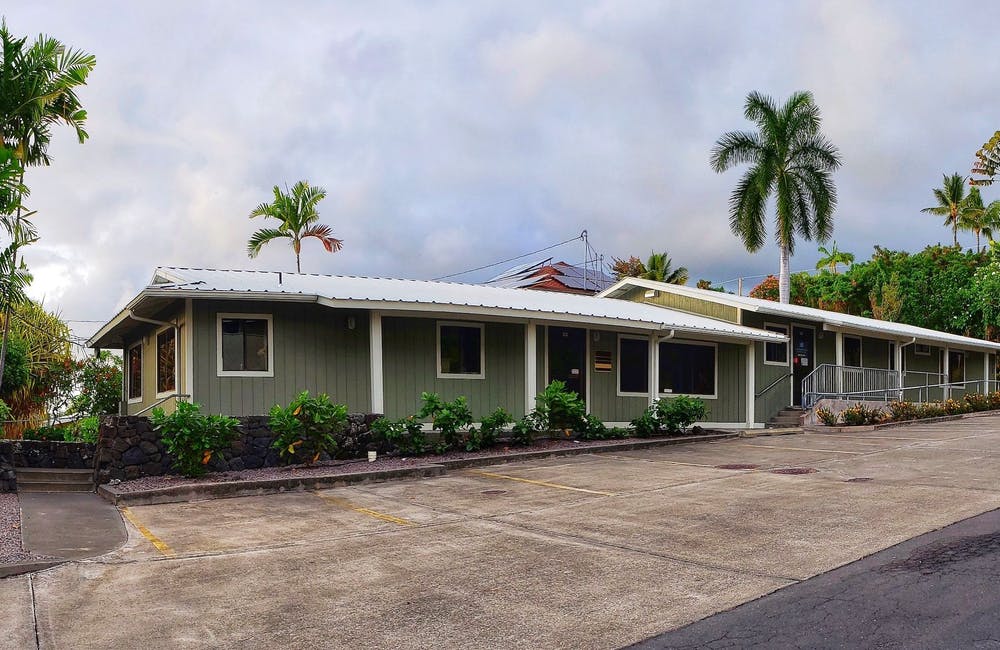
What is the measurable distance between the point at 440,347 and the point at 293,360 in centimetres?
295

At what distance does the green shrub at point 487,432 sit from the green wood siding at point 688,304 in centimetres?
995

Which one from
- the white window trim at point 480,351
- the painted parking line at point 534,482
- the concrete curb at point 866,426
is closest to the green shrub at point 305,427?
the painted parking line at point 534,482

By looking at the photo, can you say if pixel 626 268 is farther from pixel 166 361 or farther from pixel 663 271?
pixel 166 361

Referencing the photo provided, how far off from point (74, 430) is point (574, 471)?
1111 centimetres

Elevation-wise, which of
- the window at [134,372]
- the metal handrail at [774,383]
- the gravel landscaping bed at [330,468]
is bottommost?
the gravel landscaping bed at [330,468]

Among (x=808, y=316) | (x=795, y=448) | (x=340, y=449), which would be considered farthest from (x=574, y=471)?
(x=808, y=316)

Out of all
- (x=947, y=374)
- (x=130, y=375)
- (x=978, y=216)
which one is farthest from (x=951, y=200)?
(x=130, y=375)

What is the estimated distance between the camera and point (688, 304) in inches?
950

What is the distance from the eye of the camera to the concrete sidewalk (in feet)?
25.7

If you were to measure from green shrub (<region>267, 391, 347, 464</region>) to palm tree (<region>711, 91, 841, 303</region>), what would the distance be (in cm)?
2508

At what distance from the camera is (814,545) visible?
7098 millimetres

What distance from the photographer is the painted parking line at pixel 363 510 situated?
30.1 ft

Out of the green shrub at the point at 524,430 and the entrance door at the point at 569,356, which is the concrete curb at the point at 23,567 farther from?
the entrance door at the point at 569,356

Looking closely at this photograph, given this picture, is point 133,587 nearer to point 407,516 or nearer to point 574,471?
point 407,516
